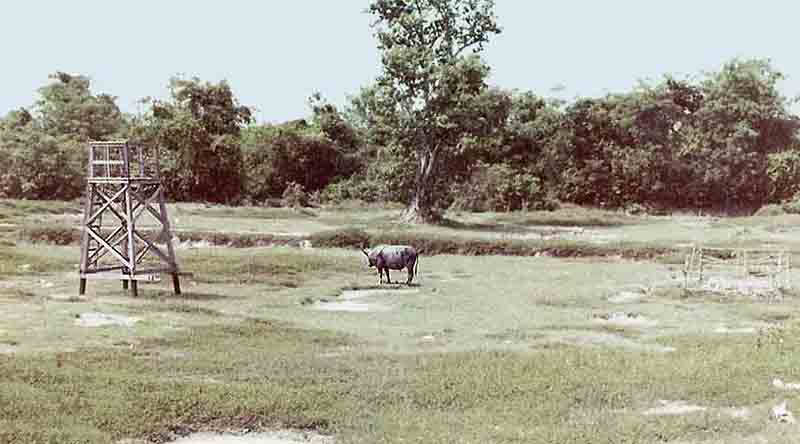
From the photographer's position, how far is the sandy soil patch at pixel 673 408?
39.2 feet

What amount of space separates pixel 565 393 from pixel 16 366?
7.83m

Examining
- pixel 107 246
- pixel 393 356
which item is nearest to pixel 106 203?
pixel 107 246

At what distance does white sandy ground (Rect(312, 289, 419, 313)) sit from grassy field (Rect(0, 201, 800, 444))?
0.10m

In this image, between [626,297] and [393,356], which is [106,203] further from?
[626,297]

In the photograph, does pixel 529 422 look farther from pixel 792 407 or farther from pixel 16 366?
pixel 16 366

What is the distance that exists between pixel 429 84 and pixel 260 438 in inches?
1546

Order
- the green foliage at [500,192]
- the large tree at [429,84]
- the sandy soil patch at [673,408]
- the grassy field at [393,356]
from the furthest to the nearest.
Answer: the green foliage at [500,192] < the large tree at [429,84] < the sandy soil patch at [673,408] < the grassy field at [393,356]

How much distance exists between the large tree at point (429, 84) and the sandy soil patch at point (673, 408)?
35.3 m

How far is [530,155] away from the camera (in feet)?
217

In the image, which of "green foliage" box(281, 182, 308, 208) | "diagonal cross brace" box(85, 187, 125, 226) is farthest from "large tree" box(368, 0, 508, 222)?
"diagonal cross brace" box(85, 187, 125, 226)

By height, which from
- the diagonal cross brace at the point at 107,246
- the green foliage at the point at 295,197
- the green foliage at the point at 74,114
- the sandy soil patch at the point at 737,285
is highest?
the green foliage at the point at 74,114

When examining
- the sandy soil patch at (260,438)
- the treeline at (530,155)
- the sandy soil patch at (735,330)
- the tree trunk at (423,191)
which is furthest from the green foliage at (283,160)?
the sandy soil patch at (260,438)

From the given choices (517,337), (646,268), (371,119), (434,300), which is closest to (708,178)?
(371,119)

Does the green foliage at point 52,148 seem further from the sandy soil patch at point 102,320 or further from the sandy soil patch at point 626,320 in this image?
the sandy soil patch at point 626,320
